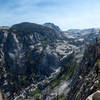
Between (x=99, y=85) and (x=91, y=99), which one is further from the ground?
(x=91, y=99)

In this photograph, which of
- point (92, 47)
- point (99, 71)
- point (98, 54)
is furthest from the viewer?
point (92, 47)

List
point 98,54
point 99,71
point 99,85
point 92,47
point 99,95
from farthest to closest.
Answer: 1. point 92,47
2. point 98,54
3. point 99,71
4. point 99,85
5. point 99,95

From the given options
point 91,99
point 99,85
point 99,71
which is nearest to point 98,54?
point 99,71

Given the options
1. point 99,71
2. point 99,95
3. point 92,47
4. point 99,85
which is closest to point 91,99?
point 99,95

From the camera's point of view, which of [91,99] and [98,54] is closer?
[91,99]

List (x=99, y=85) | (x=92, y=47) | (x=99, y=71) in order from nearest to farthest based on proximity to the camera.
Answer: (x=99, y=85)
(x=99, y=71)
(x=92, y=47)

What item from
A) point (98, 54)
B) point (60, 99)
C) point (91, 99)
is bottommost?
point (60, 99)

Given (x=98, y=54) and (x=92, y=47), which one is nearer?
(x=98, y=54)

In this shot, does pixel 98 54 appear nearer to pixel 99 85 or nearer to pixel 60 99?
pixel 60 99

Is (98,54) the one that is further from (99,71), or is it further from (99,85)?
(99,85)
